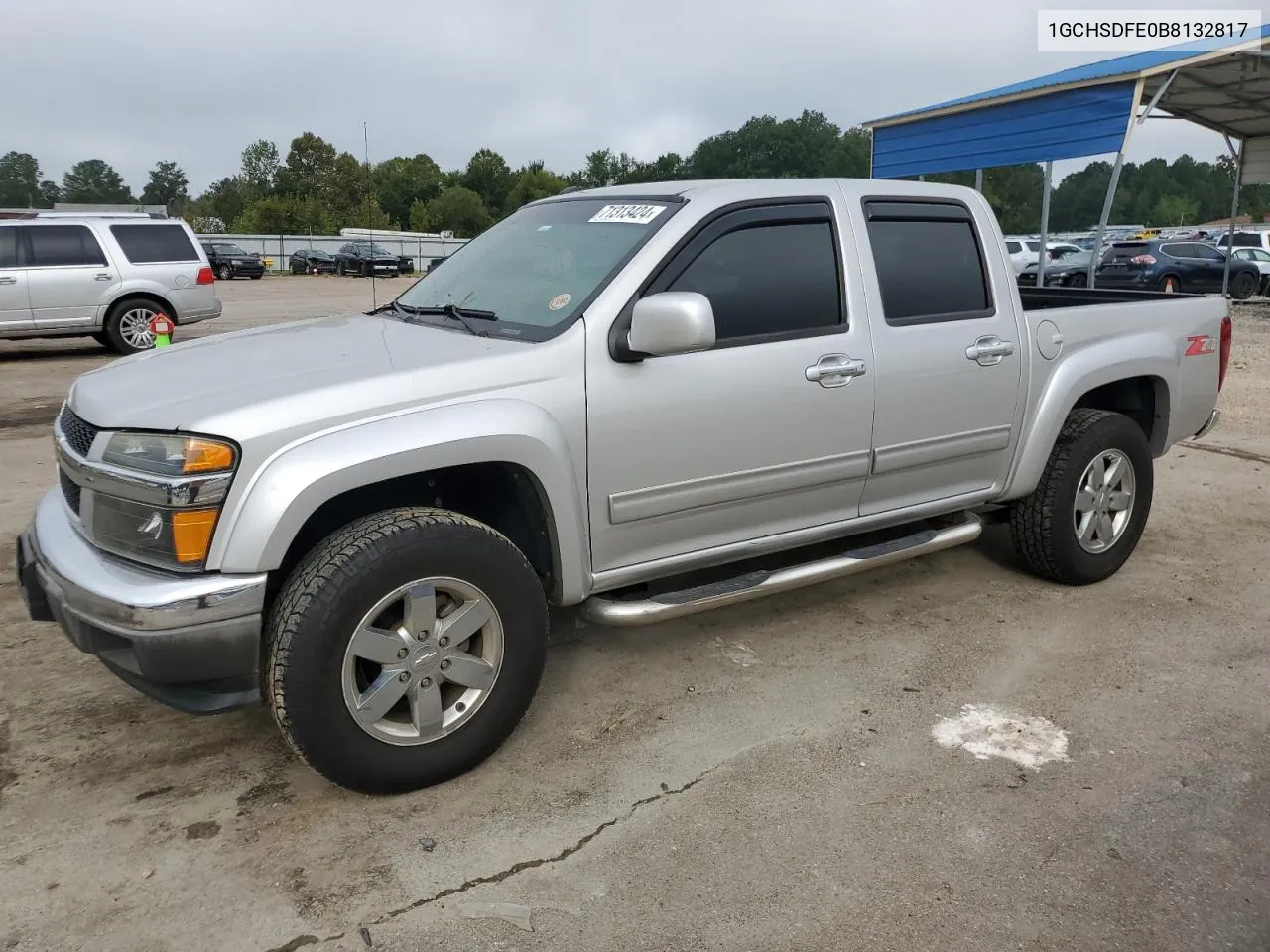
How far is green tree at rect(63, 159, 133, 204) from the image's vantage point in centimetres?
11756

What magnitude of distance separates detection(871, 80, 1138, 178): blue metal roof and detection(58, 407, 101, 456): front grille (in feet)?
41.1

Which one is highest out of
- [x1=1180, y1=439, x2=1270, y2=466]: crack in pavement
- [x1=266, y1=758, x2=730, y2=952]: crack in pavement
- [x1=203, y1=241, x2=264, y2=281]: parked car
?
[x1=203, y1=241, x2=264, y2=281]: parked car

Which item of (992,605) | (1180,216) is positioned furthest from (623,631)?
(1180,216)

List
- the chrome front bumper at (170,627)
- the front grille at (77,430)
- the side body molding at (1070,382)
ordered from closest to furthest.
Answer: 1. the chrome front bumper at (170,627)
2. the front grille at (77,430)
3. the side body molding at (1070,382)

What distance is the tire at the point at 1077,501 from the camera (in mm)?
4355

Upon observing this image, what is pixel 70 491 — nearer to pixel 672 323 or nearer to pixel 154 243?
pixel 672 323

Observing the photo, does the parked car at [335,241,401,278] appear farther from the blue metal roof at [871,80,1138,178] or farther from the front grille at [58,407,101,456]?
the front grille at [58,407,101,456]

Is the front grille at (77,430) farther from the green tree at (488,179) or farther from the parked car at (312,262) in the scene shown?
the green tree at (488,179)

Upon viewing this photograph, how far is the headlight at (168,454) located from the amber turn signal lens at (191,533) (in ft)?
0.34

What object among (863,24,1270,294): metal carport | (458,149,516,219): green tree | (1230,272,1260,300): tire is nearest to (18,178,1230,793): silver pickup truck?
(863,24,1270,294): metal carport

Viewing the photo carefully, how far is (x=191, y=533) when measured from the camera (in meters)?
2.54

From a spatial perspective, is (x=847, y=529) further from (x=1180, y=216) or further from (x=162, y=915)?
(x=1180, y=216)

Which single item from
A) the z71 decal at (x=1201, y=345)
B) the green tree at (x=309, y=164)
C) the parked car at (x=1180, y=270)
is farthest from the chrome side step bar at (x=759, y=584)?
the green tree at (x=309, y=164)

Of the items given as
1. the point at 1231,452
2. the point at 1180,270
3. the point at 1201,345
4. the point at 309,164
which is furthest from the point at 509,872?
the point at 309,164
